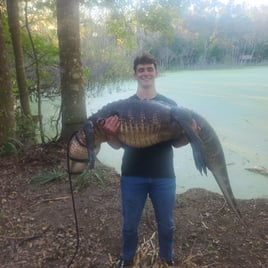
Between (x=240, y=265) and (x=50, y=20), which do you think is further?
(x=50, y=20)

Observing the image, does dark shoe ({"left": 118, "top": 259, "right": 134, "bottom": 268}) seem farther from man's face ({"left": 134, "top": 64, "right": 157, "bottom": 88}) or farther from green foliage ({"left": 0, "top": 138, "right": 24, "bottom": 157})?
green foliage ({"left": 0, "top": 138, "right": 24, "bottom": 157})

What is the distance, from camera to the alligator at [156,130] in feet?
6.21

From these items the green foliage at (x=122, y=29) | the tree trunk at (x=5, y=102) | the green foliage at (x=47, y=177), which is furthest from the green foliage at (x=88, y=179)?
the green foliage at (x=122, y=29)

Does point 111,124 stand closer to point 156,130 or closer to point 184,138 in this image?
point 156,130

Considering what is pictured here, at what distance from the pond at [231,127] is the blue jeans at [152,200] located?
196 cm

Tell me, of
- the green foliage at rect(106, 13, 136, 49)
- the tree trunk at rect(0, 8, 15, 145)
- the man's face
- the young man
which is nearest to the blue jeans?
the young man

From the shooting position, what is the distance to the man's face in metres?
2.10

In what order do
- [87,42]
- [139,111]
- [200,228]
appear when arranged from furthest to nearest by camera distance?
1. [87,42]
2. [200,228]
3. [139,111]

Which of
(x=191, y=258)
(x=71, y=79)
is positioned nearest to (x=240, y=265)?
(x=191, y=258)

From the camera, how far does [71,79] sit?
461 cm

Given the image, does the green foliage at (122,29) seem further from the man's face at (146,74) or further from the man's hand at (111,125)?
the man's hand at (111,125)

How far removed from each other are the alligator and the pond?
2221 mm

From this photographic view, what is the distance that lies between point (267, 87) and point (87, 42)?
20.0 feet

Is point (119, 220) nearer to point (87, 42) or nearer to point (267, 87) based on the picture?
point (267, 87)
